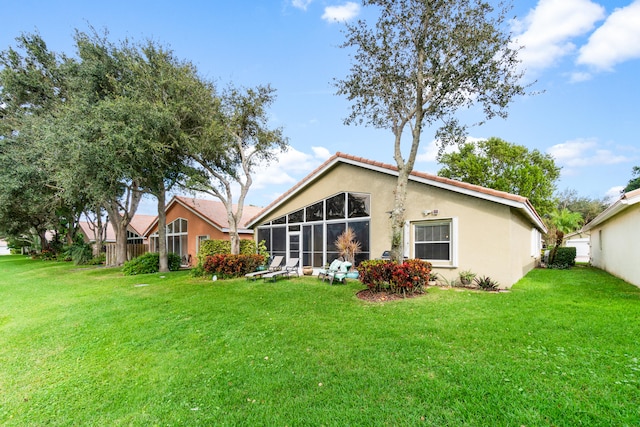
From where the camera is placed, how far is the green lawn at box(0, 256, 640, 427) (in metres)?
3.34

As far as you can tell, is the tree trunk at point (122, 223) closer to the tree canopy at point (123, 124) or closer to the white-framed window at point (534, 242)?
the tree canopy at point (123, 124)

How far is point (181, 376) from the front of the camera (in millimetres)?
4371

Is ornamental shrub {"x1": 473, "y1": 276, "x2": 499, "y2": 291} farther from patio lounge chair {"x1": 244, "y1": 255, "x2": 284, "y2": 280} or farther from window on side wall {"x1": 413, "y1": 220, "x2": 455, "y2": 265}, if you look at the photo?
patio lounge chair {"x1": 244, "y1": 255, "x2": 284, "y2": 280}

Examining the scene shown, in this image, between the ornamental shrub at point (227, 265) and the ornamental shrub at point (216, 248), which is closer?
the ornamental shrub at point (227, 265)

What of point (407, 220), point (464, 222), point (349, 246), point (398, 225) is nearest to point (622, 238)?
point (464, 222)

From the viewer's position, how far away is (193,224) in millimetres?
21719

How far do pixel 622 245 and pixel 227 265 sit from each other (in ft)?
51.8

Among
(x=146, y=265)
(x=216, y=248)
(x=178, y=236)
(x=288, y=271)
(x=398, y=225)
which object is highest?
(x=398, y=225)

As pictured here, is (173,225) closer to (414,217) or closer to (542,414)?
(414,217)

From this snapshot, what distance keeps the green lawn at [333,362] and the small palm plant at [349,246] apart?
4.16 metres

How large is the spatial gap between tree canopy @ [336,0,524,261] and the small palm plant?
128 inches

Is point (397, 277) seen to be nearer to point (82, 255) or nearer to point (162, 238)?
point (162, 238)

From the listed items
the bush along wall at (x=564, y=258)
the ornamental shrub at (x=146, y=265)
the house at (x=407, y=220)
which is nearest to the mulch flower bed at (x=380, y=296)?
the house at (x=407, y=220)

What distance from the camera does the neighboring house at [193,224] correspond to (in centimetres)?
2025
